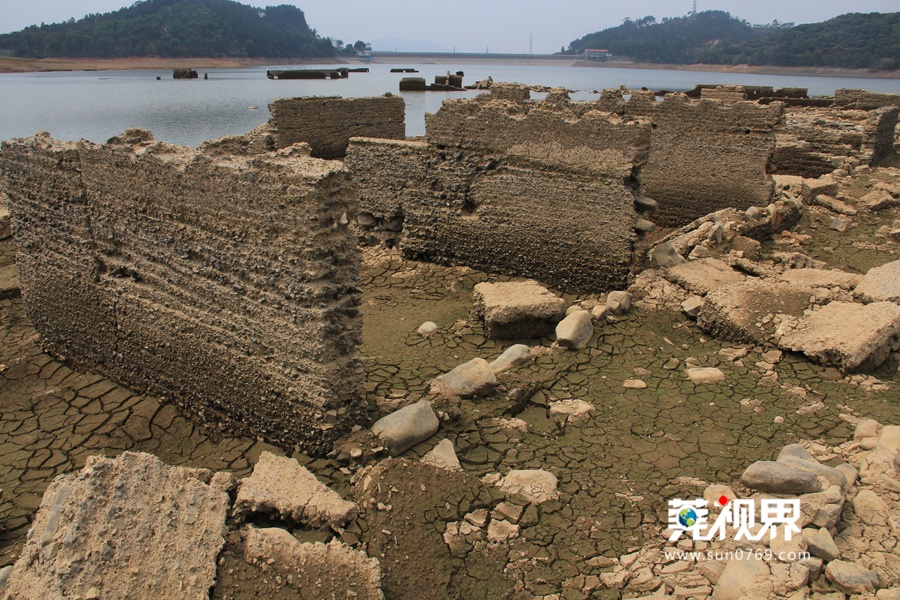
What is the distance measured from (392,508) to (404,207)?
5422mm

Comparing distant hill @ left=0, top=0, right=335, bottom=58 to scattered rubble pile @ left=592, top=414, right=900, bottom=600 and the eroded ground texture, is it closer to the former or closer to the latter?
the eroded ground texture

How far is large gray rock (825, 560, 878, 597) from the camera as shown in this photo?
2.94 metres

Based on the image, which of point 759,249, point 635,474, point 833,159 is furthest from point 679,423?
point 833,159

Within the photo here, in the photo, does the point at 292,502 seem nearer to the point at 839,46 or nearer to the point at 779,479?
the point at 779,479

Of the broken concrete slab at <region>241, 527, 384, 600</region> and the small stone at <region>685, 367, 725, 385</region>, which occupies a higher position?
the broken concrete slab at <region>241, 527, 384, 600</region>

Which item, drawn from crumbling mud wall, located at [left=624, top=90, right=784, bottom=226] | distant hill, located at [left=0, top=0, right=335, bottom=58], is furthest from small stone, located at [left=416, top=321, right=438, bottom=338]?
distant hill, located at [left=0, top=0, right=335, bottom=58]

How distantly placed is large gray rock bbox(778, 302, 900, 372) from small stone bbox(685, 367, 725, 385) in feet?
2.65

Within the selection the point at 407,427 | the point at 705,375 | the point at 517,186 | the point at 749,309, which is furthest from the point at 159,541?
the point at 517,186

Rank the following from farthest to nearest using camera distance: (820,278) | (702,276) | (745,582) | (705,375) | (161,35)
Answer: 1. (161,35)
2. (702,276)
3. (820,278)
4. (705,375)
5. (745,582)

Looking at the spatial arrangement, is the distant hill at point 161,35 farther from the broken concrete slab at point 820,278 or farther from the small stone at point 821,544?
the small stone at point 821,544

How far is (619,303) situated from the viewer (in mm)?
6605

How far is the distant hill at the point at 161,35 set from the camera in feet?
155

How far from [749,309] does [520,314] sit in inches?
91.0

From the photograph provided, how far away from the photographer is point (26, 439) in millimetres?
4926
